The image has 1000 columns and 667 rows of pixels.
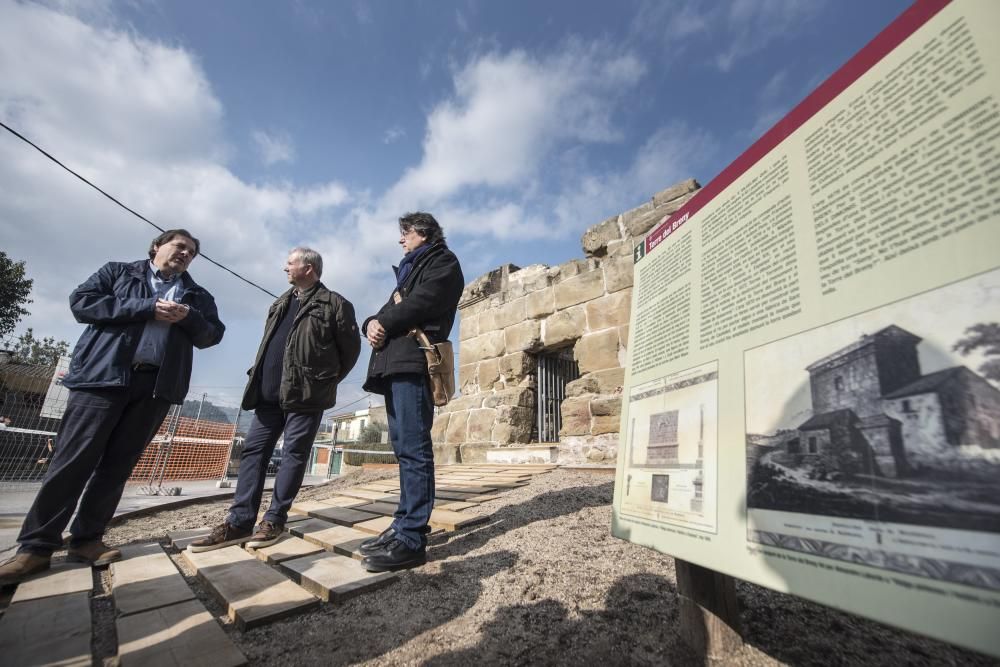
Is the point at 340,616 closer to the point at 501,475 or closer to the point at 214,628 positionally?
the point at 214,628

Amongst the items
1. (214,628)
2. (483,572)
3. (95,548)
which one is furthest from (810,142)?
(95,548)

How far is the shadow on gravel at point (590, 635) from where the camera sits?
51.5 inches

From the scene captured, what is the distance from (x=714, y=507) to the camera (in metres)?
1.01

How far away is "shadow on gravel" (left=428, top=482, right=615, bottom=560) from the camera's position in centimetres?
238

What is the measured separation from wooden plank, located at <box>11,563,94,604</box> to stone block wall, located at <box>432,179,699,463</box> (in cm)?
412

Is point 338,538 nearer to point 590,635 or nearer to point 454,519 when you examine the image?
point 454,519

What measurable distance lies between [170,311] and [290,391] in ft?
2.63

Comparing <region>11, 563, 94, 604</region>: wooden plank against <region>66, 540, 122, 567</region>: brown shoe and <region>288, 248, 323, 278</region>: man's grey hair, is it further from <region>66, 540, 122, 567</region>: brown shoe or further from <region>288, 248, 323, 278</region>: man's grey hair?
<region>288, 248, 323, 278</region>: man's grey hair

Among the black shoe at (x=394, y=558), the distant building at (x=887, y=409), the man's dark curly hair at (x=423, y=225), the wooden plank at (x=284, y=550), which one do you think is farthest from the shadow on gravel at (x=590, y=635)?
the man's dark curly hair at (x=423, y=225)

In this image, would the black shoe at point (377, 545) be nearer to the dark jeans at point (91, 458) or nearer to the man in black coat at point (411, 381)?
the man in black coat at point (411, 381)

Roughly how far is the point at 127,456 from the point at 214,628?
4.60ft

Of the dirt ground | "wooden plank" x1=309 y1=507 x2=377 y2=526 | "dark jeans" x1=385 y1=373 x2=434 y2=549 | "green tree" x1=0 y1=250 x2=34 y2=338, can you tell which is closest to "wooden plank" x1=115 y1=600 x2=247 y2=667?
the dirt ground

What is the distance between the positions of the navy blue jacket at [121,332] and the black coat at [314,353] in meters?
0.37

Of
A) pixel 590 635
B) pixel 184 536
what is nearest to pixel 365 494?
pixel 184 536
